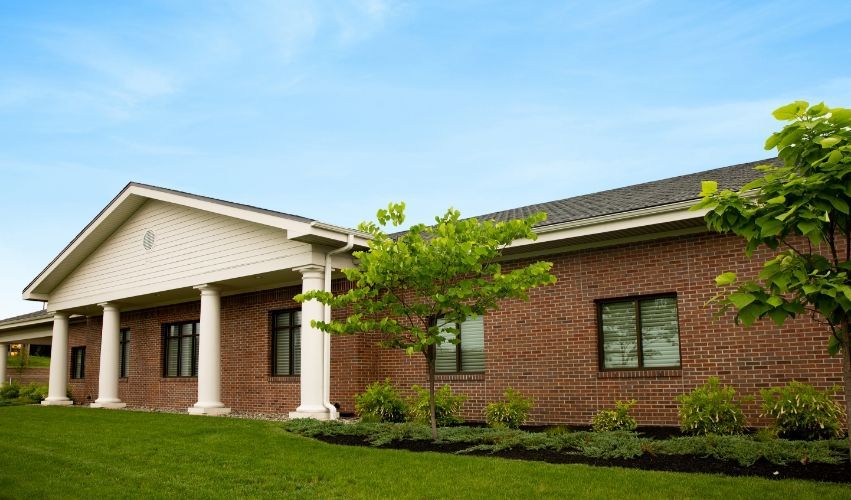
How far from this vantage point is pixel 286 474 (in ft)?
31.1

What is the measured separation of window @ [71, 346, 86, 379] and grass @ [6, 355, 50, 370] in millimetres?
22283

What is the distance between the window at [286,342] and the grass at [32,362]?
36483mm

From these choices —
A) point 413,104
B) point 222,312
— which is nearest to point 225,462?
point 222,312

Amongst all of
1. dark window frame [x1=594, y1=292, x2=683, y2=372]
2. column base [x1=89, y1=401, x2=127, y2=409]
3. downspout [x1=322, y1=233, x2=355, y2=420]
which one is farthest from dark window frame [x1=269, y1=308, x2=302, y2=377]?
dark window frame [x1=594, y1=292, x2=683, y2=372]

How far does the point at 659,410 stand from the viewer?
12945 millimetres

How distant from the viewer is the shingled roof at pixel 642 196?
13142mm

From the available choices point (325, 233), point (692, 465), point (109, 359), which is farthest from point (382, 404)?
point (109, 359)

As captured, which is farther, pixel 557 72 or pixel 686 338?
pixel 557 72

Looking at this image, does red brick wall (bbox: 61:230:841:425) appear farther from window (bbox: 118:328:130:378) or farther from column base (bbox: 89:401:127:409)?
window (bbox: 118:328:130:378)

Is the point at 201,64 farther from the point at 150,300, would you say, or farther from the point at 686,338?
the point at 686,338

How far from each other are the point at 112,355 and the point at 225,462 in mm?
13939

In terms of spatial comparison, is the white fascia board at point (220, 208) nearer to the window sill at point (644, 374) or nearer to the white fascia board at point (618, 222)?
the white fascia board at point (618, 222)

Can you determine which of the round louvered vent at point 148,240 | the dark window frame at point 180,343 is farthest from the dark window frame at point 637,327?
the round louvered vent at point 148,240

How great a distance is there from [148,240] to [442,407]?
10573mm
